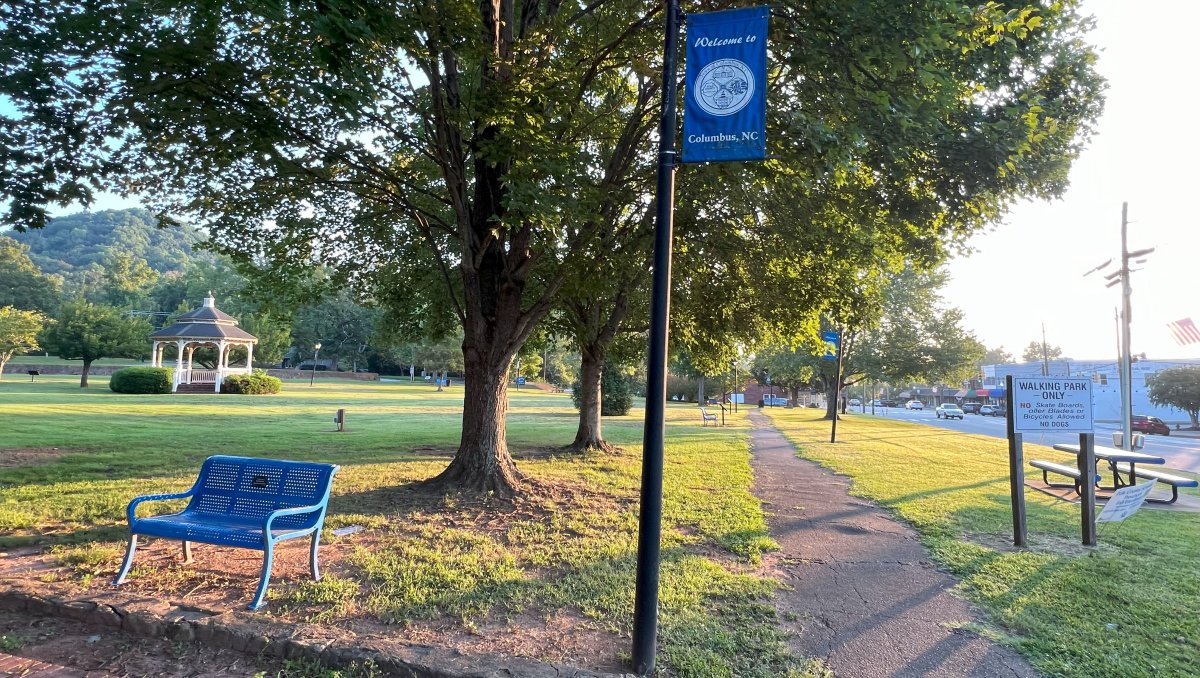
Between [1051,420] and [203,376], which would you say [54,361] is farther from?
[1051,420]

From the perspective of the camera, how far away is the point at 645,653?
11.0 ft

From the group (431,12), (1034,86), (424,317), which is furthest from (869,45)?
(424,317)

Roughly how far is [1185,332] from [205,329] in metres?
51.3

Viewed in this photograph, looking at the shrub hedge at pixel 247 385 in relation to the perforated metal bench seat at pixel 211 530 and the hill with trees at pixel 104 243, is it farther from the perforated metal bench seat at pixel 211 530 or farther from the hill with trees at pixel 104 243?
the hill with trees at pixel 104 243

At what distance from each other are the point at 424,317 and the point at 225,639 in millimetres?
10503

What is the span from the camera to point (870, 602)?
4.57 meters

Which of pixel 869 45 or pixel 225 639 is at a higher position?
pixel 869 45

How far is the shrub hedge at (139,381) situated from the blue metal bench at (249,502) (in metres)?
35.4

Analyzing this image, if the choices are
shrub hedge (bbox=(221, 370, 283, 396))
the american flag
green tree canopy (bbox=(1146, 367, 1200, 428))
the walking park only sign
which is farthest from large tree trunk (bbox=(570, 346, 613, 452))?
green tree canopy (bbox=(1146, 367, 1200, 428))

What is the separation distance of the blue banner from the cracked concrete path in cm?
304

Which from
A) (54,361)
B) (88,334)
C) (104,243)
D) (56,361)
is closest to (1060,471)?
(88,334)

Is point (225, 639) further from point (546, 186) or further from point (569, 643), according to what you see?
point (546, 186)

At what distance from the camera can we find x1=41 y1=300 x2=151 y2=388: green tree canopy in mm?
40125

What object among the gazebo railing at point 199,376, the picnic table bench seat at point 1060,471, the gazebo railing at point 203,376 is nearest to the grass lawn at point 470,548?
the picnic table bench seat at point 1060,471
